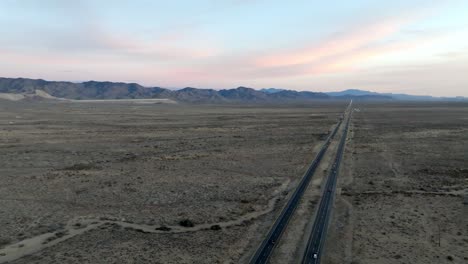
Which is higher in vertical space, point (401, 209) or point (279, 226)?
point (401, 209)

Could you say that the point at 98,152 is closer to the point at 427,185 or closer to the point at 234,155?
the point at 234,155

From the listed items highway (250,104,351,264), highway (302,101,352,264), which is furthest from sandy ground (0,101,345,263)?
highway (302,101,352,264)

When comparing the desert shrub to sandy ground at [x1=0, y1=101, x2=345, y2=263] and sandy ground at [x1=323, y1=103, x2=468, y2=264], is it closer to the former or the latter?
sandy ground at [x1=0, y1=101, x2=345, y2=263]

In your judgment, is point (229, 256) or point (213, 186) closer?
point (229, 256)

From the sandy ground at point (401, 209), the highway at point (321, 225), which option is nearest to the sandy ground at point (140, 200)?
the highway at point (321, 225)

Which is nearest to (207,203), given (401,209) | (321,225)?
(321,225)

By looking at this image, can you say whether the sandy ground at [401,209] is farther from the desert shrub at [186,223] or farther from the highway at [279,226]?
the desert shrub at [186,223]

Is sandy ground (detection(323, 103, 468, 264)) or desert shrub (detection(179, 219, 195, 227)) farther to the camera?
desert shrub (detection(179, 219, 195, 227))

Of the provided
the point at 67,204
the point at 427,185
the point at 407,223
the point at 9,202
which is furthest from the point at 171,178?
the point at 427,185

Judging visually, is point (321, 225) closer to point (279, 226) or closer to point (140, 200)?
point (279, 226)
